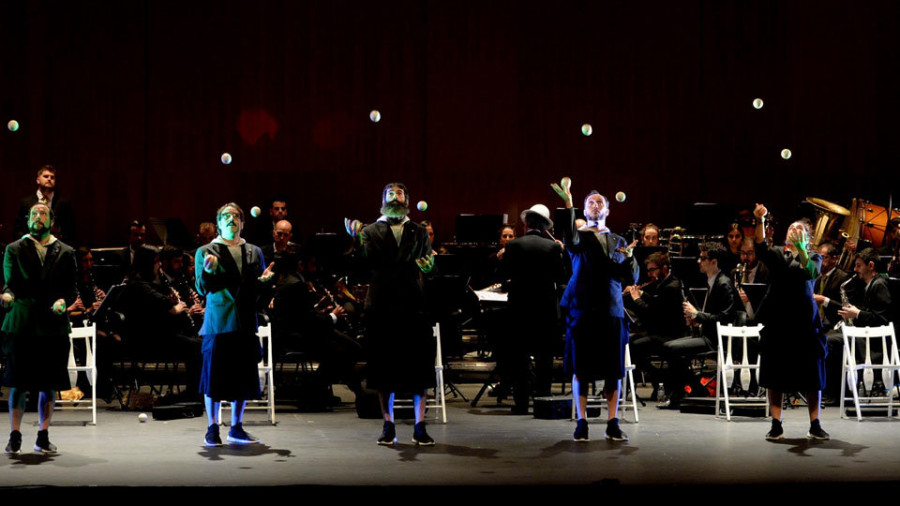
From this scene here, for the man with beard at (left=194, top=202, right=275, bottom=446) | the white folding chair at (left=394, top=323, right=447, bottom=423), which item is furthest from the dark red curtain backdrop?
the man with beard at (left=194, top=202, right=275, bottom=446)

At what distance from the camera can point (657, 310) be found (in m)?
8.48

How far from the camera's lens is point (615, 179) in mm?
12992

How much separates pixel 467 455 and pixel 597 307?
1.20 meters

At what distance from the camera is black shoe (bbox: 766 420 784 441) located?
6559mm

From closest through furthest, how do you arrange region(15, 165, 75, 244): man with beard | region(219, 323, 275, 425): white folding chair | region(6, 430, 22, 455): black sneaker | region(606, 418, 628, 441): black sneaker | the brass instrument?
region(6, 430, 22, 455): black sneaker
region(606, 418, 628, 441): black sneaker
region(219, 323, 275, 425): white folding chair
region(15, 165, 75, 244): man with beard
the brass instrument

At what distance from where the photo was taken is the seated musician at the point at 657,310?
8.40 m

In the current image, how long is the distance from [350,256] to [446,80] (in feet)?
23.0

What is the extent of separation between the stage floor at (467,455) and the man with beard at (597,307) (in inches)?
13.3

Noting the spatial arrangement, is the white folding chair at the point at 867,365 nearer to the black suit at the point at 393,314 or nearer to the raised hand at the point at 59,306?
the black suit at the point at 393,314

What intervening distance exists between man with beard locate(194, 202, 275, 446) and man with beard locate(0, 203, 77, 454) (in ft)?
2.50

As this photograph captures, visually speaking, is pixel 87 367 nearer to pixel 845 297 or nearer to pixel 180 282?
pixel 180 282

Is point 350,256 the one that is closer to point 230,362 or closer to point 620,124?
point 230,362

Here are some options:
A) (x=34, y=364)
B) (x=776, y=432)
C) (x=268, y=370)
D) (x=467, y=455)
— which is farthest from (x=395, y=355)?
(x=776, y=432)

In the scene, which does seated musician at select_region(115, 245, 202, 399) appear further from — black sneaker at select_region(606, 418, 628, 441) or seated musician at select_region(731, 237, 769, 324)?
seated musician at select_region(731, 237, 769, 324)
